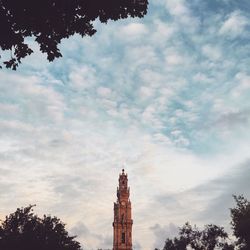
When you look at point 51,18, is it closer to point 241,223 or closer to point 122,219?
point 241,223

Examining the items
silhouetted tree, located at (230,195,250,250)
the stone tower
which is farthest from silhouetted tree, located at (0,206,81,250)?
the stone tower

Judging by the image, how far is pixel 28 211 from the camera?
43438 mm

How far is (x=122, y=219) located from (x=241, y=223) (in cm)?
5521

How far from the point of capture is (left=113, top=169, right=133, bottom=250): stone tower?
334 ft

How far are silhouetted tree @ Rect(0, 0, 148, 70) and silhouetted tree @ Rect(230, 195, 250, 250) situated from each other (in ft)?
158

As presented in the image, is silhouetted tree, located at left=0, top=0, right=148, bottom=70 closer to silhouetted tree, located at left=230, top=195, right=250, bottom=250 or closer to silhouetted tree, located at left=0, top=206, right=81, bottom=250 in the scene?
silhouetted tree, located at left=0, top=206, right=81, bottom=250

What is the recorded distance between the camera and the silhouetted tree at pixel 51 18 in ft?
35.7

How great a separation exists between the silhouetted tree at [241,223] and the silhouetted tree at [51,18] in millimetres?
48196

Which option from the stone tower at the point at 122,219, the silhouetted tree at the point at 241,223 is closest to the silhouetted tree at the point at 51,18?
the silhouetted tree at the point at 241,223

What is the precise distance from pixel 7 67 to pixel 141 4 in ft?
15.6

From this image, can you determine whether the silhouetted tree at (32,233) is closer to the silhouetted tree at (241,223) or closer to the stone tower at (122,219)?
the silhouetted tree at (241,223)

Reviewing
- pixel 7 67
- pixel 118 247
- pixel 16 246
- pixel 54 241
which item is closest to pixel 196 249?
pixel 118 247

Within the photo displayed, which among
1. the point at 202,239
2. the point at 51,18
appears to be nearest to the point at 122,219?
the point at 202,239

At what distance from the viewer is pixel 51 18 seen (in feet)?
36.9
